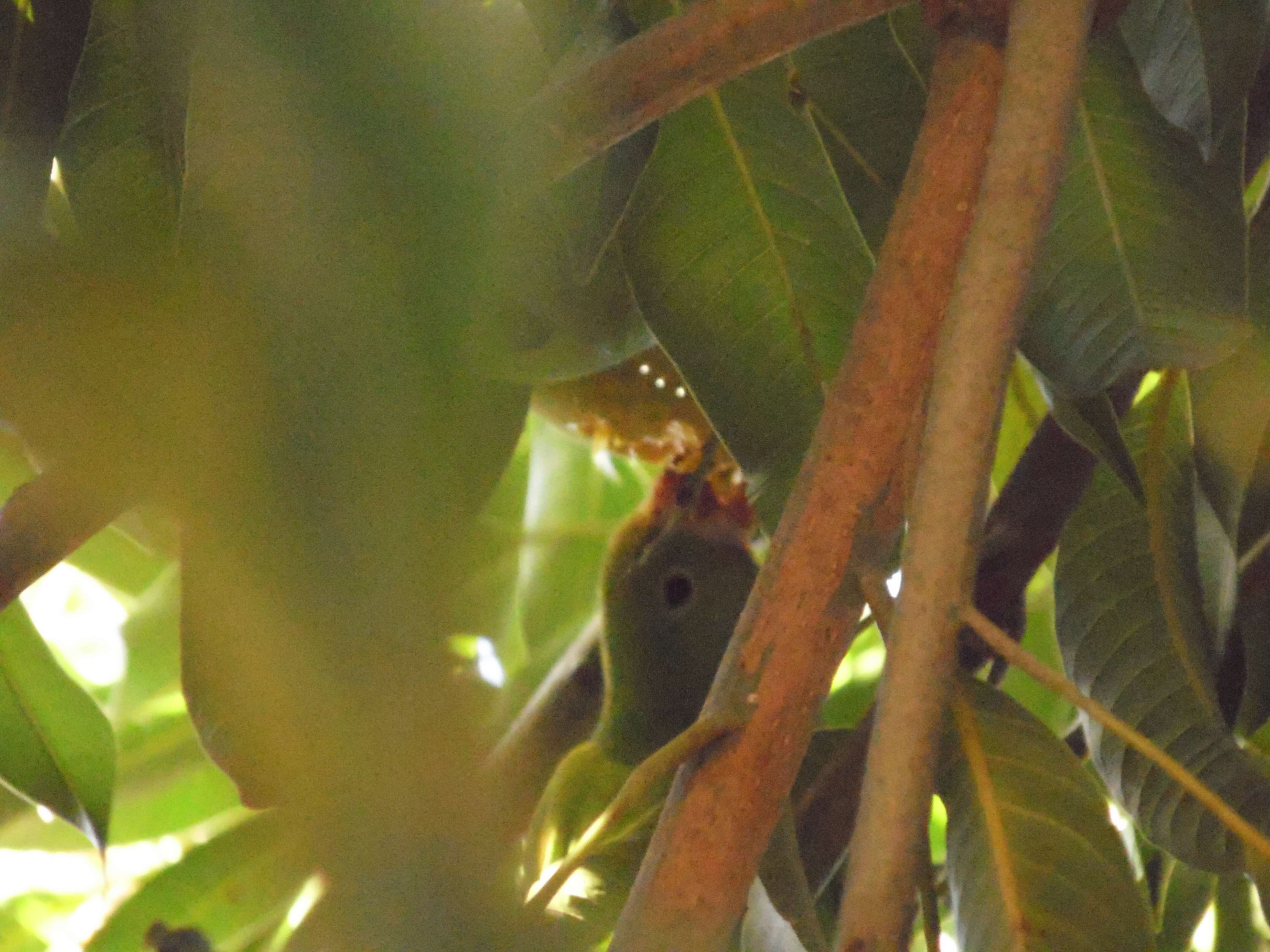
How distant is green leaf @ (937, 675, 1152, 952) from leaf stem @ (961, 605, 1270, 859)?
39mm

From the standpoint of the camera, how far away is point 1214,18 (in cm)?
45

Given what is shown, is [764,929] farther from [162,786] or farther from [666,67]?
[162,786]

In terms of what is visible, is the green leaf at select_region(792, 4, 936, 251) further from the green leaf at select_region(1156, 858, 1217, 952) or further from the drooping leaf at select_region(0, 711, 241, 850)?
the drooping leaf at select_region(0, 711, 241, 850)

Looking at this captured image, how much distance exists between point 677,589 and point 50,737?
0.27 m

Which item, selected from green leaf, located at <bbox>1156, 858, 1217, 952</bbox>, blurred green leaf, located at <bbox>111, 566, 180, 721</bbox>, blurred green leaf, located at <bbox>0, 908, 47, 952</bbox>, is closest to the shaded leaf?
green leaf, located at <bbox>1156, 858, 1217, 952</bbox>

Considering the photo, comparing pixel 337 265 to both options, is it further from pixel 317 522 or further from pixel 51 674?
pixel 51 674

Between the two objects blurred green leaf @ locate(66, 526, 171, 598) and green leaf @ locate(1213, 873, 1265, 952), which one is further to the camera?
blurred green leaf @ locate(66, 526, 171, 598)

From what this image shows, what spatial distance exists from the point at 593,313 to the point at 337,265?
429mm

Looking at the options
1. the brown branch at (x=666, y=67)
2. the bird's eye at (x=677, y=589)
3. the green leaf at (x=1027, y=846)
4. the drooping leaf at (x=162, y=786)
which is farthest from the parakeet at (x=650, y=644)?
the drooping leaf at (x=162, y=786)

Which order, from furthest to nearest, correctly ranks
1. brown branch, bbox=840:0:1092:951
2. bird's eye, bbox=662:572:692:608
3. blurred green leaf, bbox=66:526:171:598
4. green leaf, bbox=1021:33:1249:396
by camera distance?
blurred green leaf, bbox=66:526:171:598, bird's eye, bbox=662:572:692:608, green leaf, bbox=1021:33:1249:396, brown branch, bbox=840:0:1092:951

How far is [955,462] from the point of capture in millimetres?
303

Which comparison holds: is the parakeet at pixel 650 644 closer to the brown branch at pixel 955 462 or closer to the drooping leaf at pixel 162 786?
the brown branch at pixel 955 462

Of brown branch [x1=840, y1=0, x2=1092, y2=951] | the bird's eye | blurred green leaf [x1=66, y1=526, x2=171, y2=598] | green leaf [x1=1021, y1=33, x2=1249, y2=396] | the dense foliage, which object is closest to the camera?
the dense foliage

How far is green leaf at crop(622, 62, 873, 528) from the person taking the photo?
49 cm
